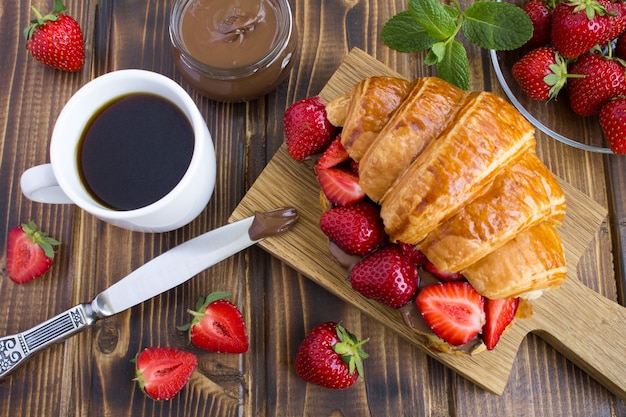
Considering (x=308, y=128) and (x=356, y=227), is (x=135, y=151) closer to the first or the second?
(x=308, y=128)

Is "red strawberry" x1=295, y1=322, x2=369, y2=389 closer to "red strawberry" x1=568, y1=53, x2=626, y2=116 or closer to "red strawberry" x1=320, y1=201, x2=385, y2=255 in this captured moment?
"red strawberry" x1=320, y1=201, x2=385, y2=255

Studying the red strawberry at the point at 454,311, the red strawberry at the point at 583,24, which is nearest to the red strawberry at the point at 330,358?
the red strawberry at the point at 454,311

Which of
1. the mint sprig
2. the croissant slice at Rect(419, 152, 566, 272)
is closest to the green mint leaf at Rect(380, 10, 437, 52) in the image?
the mint sprig

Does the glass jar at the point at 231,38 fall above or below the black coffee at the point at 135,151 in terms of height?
above

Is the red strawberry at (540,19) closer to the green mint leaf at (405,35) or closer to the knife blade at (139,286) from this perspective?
the green mint leaf at (405,35)

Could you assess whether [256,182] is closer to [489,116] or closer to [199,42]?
[199,42]

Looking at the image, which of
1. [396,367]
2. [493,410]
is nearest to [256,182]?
[396,367]
